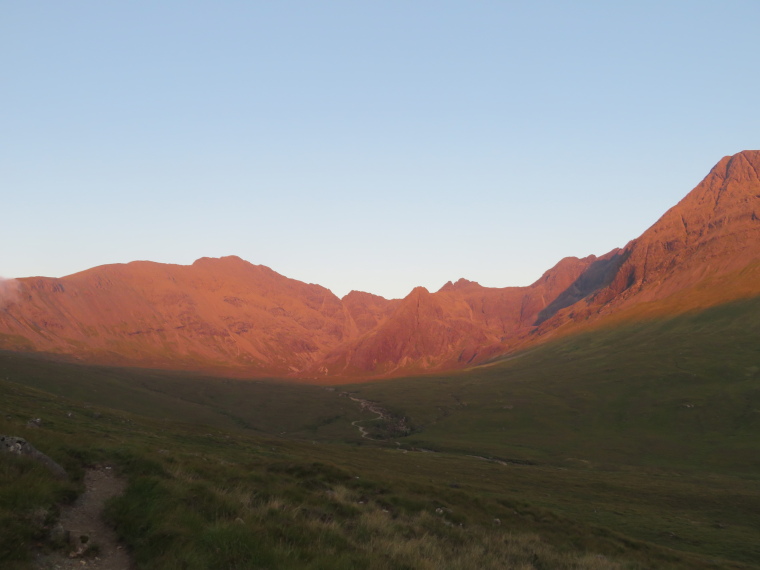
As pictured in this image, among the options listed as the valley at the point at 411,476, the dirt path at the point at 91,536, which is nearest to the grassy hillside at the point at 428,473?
the valley at the point at 411,476

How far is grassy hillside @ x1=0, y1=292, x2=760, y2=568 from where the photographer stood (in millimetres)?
13395

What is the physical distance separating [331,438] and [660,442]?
76.5 meters

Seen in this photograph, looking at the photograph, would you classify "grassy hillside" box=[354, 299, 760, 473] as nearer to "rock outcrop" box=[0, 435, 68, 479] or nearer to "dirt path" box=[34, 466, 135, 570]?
"dirt path" box=[34, 466, 135, 570]

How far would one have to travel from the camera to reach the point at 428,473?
195 ft

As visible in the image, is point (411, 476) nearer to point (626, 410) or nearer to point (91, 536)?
point (91, 536)

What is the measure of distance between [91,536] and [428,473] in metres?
50.9

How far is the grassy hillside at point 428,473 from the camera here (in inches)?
527

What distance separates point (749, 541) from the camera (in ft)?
131

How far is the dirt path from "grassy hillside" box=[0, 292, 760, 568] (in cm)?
44

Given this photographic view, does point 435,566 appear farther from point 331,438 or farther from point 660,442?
point 660,442

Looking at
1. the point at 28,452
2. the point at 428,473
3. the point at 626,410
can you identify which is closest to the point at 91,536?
the point at 28,452

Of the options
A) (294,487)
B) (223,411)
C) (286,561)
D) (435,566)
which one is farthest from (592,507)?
(223,411)

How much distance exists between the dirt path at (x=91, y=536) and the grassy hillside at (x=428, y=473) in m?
0.44

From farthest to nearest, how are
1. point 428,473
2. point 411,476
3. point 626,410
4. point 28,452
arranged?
1. point 626,410
2. point 428,473
3. point 411,476
4. point 28,452
